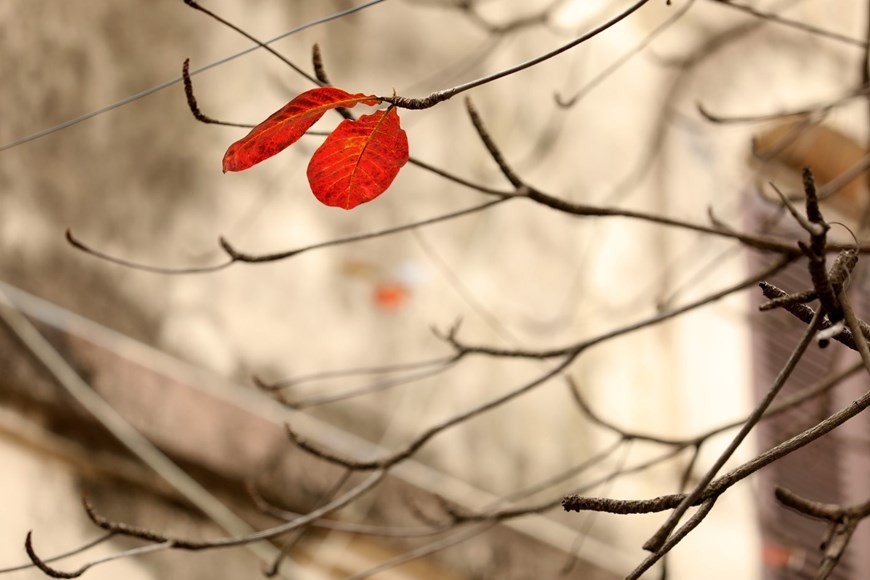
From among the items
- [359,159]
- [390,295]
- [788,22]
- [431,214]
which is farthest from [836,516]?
[431,214]

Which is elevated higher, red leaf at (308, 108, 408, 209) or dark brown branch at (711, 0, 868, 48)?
dark brown branch at (711, 0, 868, 48)

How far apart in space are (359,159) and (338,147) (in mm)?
27

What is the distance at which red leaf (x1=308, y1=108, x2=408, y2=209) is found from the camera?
1119 millimetres

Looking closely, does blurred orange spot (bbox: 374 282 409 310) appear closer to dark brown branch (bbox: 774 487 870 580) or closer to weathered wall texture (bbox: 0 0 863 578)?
weathered wall texture (bbox: 0 0 863 578)

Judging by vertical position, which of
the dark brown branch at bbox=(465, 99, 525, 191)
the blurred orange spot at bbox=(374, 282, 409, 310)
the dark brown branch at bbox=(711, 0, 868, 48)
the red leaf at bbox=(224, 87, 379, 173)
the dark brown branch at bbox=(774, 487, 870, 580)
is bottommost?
the red leaf at bbox=(224, 87, 379, 173)

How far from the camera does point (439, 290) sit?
10.6 ft

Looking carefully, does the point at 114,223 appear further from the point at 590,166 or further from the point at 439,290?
the point at 590,166

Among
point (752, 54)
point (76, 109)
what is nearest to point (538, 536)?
point (76, 109)

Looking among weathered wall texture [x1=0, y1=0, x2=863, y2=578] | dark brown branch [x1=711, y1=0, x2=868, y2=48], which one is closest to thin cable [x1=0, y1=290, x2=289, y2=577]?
weathered wall texture [x1=0, y1=0, x2=863, y2=578]

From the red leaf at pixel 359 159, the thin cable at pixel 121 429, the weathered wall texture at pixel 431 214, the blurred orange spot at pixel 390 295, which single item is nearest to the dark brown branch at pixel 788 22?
the weathered wall texture at pixel 431 214

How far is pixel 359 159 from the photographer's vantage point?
3.73ft

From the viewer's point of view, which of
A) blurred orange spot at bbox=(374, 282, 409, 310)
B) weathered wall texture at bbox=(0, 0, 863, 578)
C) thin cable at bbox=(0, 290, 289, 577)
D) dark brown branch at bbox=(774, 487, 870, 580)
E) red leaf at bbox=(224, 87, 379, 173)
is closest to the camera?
dark brown branch at bbox=(774, 487, 870, 580)

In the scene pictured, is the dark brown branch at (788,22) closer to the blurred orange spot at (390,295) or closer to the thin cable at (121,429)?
the blurred orange spot at (390,295)

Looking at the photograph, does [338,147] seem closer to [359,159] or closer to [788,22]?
[359,159]
